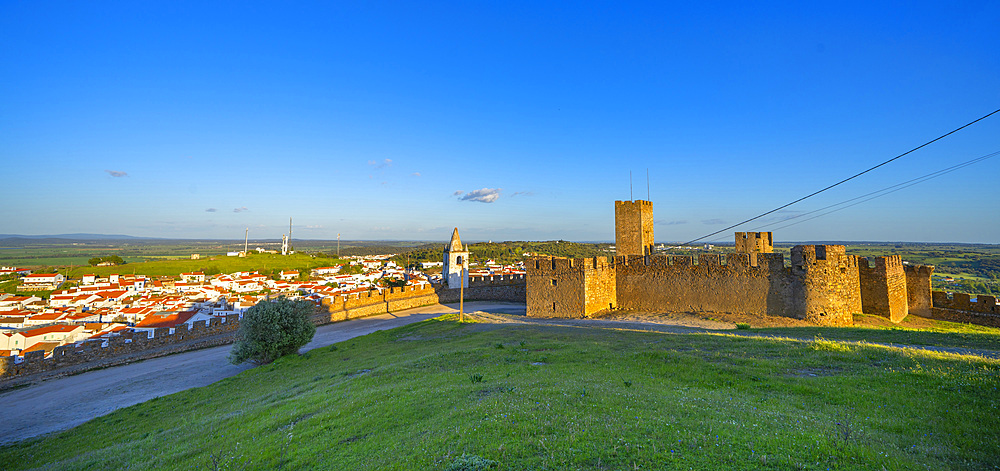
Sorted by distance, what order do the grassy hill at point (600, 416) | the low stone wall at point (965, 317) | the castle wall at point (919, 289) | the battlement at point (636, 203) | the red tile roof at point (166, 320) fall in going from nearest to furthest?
the grassy hill at point (600, 416) < the low stone wall at point (965, 317) < the castle wall at point (919, 289) < the battlement at point (636, 203) < the red tile roof at point (166, 320)

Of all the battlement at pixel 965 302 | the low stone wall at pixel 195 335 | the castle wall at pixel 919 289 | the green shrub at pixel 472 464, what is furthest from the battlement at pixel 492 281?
the green shrub at pixel 472 464

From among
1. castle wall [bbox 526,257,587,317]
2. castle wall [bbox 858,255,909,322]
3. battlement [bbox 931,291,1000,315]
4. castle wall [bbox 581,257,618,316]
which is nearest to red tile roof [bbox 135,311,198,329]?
castle wall [bbox 526,257,587,317]

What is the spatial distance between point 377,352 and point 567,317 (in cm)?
992

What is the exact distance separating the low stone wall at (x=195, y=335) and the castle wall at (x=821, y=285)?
68.4 ft

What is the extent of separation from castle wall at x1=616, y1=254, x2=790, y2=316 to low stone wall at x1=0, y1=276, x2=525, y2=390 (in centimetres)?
1459

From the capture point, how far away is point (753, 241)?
21.2 metres

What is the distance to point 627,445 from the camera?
4164 millimetres

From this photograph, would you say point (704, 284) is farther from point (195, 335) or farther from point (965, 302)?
point (195, 335)

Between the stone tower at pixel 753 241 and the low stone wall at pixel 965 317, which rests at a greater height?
the stone tower at pixel 753 241

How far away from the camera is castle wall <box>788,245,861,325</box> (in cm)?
1719

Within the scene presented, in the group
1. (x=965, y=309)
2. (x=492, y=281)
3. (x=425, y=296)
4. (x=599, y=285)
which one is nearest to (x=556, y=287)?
(x=599, y=285)

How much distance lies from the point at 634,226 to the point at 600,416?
20.2 metres

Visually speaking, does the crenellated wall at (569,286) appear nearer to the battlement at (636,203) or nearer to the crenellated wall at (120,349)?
the battlement at (636,203)

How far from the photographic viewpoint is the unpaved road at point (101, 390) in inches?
499
